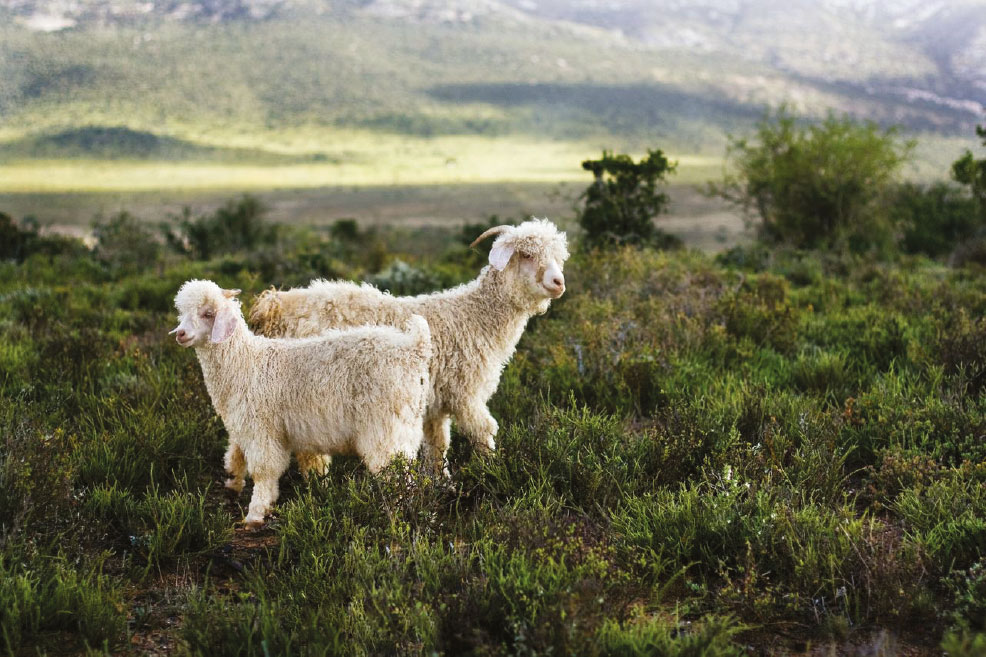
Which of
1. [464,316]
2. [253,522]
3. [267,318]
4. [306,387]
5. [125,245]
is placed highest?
[464,316]

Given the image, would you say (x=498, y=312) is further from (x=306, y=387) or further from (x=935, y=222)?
(x=935, y=222)

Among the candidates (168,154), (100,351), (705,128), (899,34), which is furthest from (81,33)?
(899,34)

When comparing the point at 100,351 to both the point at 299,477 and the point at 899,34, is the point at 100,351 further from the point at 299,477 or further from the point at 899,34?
the point at 899,34

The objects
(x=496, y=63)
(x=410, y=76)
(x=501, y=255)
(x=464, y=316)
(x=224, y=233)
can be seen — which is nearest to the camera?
(x=501, y=255)

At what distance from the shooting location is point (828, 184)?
17.6m

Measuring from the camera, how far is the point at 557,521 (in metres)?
4.14

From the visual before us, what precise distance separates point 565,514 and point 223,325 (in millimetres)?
2333

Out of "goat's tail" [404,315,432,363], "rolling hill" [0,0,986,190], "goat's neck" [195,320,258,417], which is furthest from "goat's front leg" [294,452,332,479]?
"rolling hill" [0,0,986,190]

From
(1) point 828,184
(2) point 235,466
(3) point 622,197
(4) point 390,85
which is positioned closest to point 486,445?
(2) point 235,466

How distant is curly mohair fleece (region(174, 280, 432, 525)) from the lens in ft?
14.9

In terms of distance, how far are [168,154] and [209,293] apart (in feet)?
219

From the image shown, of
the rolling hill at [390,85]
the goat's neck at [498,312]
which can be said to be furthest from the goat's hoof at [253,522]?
the rolling hill at [390,85]

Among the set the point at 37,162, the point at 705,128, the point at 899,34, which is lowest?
the point at 37,162

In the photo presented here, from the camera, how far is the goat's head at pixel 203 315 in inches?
180
